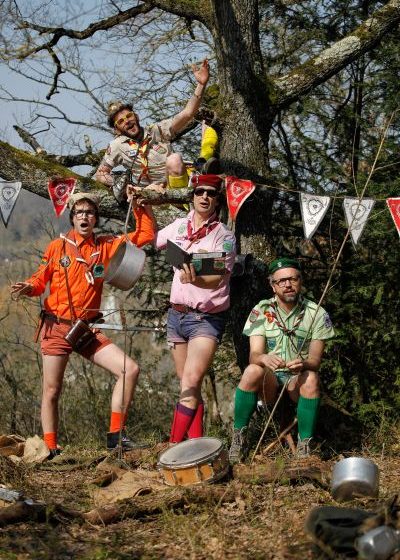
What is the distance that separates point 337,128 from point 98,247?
361 centimetres

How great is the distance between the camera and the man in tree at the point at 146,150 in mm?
7211

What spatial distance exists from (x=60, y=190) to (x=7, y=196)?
45cm

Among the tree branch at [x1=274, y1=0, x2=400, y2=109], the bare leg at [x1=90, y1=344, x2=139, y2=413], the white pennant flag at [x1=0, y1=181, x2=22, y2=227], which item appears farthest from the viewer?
the tree branch at [x1=274, y1=0, x2=400, y2=109]

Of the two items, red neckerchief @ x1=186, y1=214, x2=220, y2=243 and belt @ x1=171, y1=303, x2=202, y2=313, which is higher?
red neckerchief @ x1=186, y1=214, x2=220, y2=243

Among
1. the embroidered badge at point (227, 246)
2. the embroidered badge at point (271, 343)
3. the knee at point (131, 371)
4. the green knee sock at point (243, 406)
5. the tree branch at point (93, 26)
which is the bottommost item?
the green knee sock at point (243, 406)

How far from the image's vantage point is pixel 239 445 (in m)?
6.49

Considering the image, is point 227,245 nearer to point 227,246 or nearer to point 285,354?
point 227,246

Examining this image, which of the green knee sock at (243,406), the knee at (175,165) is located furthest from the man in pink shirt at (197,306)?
the knee at (175,165)

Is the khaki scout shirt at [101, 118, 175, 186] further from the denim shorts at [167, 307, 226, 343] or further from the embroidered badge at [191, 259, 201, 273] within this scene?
the denim shorts at [167, 307, 226, 343]

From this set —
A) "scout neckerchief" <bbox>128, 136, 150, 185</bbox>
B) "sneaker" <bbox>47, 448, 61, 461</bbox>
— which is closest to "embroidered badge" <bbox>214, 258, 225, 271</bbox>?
"scout neckerchief" <bbox>128, 136, 150, 185</bbox>

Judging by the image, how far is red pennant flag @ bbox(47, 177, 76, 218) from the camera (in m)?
7.89

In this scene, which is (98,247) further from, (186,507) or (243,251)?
(186,507)

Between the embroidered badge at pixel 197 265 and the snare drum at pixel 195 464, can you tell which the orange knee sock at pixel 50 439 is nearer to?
the snare drum at pixel 195 464

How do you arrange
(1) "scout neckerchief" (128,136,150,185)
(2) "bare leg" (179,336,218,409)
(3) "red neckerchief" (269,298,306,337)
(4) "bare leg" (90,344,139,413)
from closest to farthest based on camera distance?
1. (2) "bare leg" (179,336,218,409)
2. (3) "red neckerchief" (269,298,306,337)
3. (4) "bare leg" (90,344,139,413)
4. (1) "scout neckerchief" (128,136,150,185)
